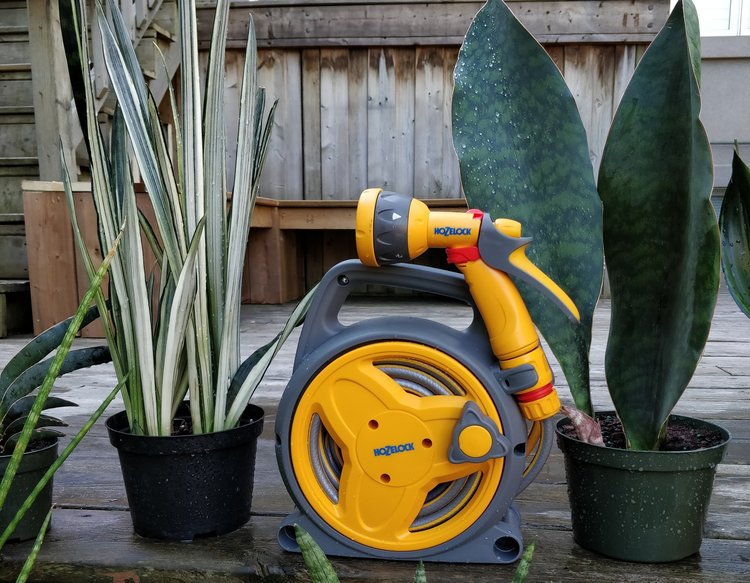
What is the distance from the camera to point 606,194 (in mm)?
686

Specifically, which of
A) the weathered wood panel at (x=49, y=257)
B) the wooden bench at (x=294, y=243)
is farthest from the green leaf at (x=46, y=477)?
the wooden bench at (x=294, y=243)

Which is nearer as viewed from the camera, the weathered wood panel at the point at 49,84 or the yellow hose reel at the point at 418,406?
the yellow hose reel at the point at 418,406

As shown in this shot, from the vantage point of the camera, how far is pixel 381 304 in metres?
2.85

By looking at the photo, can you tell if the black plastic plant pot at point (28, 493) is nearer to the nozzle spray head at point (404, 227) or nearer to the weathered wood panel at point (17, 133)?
the nozzle spray head at point (404, 227)

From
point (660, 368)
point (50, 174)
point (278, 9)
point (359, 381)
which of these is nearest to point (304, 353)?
point (359, 381)

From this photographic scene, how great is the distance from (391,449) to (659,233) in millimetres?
345

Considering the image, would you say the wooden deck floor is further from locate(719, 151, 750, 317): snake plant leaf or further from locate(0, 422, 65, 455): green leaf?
locate(719, 151, 750, 317): snake plant leaf

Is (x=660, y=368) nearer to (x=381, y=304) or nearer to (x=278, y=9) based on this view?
(x=381, y=304)

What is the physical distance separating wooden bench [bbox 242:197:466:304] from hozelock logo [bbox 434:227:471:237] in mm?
1994

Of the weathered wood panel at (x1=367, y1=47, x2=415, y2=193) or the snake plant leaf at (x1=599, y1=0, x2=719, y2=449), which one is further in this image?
the weathered wood panel at (x1=367, y1=47, x2=415, y2=193)

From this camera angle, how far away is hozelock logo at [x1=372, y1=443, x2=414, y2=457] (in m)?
0.68

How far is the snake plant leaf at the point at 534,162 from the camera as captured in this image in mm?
680

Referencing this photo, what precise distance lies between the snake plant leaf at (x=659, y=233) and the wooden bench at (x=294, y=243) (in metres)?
1.99

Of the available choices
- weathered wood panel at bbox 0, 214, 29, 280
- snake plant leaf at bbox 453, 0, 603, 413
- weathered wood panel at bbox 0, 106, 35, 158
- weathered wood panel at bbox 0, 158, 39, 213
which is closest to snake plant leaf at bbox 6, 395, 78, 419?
snake plant leaf at bbox 453, 0, 603, 413
